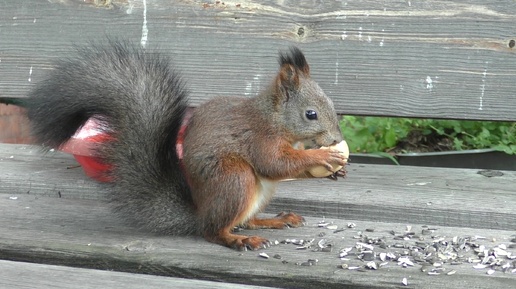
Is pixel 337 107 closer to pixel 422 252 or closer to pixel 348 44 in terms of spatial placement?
pixel 348 44

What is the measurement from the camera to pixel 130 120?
4.99 feet

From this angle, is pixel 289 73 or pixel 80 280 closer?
pixel 80 280

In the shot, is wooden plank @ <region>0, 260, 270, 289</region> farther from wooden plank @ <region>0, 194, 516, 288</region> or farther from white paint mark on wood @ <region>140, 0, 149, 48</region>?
white paint mark on wood @ <region>140, 0, 149, 48</region>

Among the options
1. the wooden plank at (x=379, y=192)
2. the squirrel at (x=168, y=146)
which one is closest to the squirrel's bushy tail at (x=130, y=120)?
the squirrel at (x=168, y=146)

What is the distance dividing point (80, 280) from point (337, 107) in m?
1.03

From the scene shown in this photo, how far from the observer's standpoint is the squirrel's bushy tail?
1.47 m

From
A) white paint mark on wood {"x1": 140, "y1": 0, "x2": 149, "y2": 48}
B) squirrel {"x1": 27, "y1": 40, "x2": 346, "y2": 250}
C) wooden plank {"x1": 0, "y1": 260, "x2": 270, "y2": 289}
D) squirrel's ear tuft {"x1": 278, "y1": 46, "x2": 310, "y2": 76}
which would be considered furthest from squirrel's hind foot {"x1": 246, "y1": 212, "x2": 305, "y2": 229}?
white paint mark on wood {"x1": 140, "y1": 0, "x2": 149, "y2": 48}

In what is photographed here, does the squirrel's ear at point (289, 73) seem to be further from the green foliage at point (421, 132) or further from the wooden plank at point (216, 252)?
the green foliage at point (421, 132)

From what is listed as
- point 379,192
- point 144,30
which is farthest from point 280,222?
point 144,30

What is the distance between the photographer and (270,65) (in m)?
2.02

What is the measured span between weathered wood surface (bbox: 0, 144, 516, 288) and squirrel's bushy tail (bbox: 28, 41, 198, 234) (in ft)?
0.20

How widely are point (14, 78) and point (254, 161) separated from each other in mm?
955

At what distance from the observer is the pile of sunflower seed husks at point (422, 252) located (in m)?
1.25

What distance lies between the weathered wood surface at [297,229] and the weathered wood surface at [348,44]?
209 millimetres
